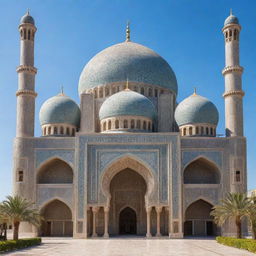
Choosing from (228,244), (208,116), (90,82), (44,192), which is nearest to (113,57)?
(90,82)

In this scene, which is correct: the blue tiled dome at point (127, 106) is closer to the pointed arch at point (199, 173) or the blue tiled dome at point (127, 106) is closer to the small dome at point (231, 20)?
the pointed arch at point (199, 173)

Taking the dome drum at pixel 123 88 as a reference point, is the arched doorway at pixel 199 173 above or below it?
below

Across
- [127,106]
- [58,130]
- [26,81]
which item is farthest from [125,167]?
[26,81]

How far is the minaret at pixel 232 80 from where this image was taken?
95.4 ft

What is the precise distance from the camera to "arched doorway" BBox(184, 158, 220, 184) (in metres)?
30.1

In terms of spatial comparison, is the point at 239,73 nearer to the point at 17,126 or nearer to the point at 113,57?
the point at 113,57

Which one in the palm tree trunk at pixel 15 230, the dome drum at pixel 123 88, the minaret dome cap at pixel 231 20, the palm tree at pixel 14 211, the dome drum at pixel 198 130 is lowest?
the palm tree trunk at pixel 15 230

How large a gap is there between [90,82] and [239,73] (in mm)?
10086

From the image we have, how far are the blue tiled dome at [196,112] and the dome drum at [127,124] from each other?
2405mm

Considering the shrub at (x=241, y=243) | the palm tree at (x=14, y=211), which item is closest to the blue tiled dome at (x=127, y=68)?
the palm tree at (x=14, y=211)

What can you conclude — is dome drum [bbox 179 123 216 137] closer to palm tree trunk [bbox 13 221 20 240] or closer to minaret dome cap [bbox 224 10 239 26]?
minaret dome cap [bbox 224 10 239 26]

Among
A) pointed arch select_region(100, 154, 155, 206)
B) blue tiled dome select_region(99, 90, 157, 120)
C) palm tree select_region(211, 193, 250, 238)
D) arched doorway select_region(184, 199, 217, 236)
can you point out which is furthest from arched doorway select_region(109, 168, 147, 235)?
palm tree select_region(211, 193, 250, 238)

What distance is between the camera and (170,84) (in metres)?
34.3

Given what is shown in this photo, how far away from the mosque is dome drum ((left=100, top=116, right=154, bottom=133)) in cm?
6
